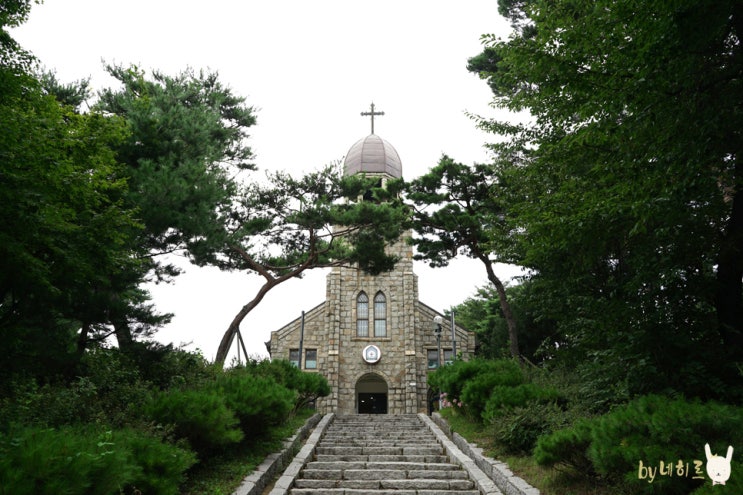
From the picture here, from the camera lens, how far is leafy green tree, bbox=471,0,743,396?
16.5ft

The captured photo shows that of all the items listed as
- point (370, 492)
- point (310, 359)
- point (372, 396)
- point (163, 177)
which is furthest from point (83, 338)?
point (372, 396)

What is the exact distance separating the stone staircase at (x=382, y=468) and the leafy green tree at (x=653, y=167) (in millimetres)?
2694

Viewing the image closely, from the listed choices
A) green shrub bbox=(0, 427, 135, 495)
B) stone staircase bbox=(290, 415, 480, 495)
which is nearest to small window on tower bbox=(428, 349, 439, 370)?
stone staircase bbox=(290, 415, 480, 495)

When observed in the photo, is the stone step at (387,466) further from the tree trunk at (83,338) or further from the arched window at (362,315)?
the arched window at (362,315)

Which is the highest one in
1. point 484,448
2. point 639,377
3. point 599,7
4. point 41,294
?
point 599,7

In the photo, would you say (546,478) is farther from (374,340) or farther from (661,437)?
(374,340)

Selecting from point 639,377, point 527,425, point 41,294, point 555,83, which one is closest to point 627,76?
point 555,83

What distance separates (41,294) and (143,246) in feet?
11.8

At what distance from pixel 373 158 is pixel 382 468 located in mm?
22492

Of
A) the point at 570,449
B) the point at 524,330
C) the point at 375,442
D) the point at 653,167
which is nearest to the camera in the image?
the point at 570,449

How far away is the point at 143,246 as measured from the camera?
10.5 metres

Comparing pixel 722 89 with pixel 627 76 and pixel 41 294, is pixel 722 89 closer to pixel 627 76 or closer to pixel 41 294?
pixel 627 76

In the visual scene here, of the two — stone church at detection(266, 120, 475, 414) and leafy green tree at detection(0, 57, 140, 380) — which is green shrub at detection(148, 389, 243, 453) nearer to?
leafy green tree at detection(0, 57, 140, 380)

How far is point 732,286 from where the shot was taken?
6.29 m
